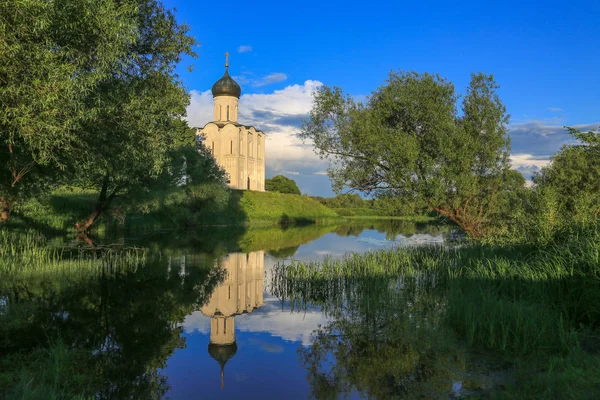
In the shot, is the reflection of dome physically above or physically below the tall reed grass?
below

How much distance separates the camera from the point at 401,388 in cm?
647

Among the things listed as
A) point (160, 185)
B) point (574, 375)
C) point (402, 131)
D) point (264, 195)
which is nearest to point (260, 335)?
point (574, 375)

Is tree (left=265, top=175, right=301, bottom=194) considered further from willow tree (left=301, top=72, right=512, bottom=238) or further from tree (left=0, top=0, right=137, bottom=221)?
tree (left=0, top=0, right=137, bottom=221)

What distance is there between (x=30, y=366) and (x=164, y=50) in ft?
33.7

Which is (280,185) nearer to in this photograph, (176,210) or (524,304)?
(176,210)

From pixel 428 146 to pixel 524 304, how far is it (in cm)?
1088

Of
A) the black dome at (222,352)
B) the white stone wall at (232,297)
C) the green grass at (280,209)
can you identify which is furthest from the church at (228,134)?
the black dome at (222,352)

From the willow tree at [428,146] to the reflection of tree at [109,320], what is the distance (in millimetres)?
8567

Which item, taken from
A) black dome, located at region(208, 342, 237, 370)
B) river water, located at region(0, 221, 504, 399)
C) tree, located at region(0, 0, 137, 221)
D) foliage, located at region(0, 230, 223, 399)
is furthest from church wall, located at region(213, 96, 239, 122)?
black dome, located at region(208, 342, 237, 370)

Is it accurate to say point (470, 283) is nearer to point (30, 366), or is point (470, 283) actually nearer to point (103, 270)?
point (30, 366)

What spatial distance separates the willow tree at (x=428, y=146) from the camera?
17.5m

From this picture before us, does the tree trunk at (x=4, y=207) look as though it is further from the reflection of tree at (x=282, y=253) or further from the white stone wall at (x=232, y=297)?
the reflection of tree at (x=282, y=253)

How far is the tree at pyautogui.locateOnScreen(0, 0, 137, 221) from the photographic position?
8461mm

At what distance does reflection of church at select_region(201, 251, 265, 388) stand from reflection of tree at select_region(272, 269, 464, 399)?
4.50 ft
